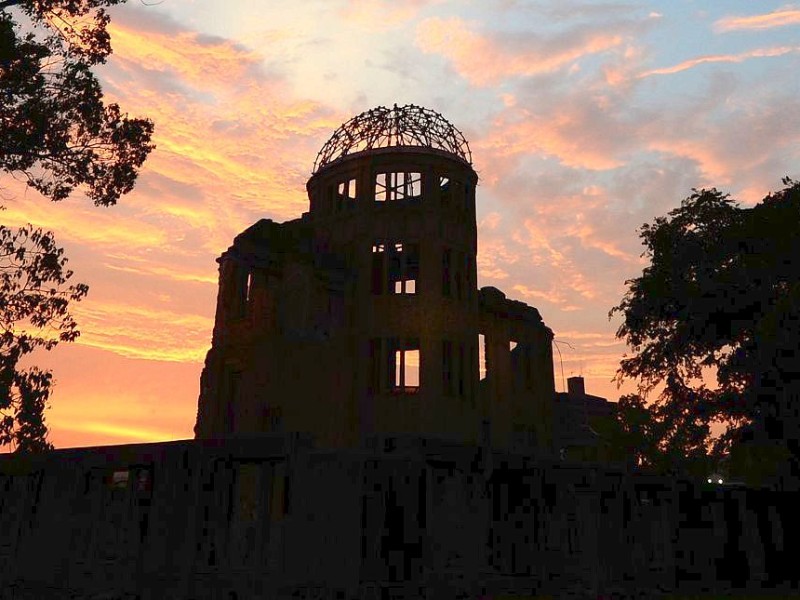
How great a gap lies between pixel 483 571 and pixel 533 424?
23.2 meters

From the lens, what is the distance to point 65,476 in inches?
666

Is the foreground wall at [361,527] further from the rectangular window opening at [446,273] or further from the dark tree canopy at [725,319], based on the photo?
the rectangular window opening at [446,273]

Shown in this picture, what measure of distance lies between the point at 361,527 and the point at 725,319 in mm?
21201

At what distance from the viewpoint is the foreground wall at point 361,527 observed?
44.4ft

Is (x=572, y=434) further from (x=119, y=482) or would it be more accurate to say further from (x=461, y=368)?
(x=119, y=482)

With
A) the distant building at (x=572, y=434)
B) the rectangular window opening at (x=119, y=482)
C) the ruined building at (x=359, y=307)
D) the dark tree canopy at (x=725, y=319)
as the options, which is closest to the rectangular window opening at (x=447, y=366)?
the ruined building at (x=359, y=307)

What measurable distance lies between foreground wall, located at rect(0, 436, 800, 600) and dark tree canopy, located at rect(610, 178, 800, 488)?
Answer: 7.33 meters

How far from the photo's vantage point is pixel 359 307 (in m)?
30.8

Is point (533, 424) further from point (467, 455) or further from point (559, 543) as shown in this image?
point (467, 455)

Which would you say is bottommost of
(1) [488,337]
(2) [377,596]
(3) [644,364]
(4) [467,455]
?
(2) [377,596]

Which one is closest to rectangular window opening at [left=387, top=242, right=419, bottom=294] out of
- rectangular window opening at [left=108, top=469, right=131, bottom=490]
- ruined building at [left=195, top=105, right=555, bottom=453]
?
ruined building at [left=195, top=105, right=555, bottom=453]

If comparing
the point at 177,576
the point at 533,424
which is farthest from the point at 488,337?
the point at 177,576

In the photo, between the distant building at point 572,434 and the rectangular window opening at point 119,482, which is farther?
the distant building at point 572,434

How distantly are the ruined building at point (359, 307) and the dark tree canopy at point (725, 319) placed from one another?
25.5 ft
